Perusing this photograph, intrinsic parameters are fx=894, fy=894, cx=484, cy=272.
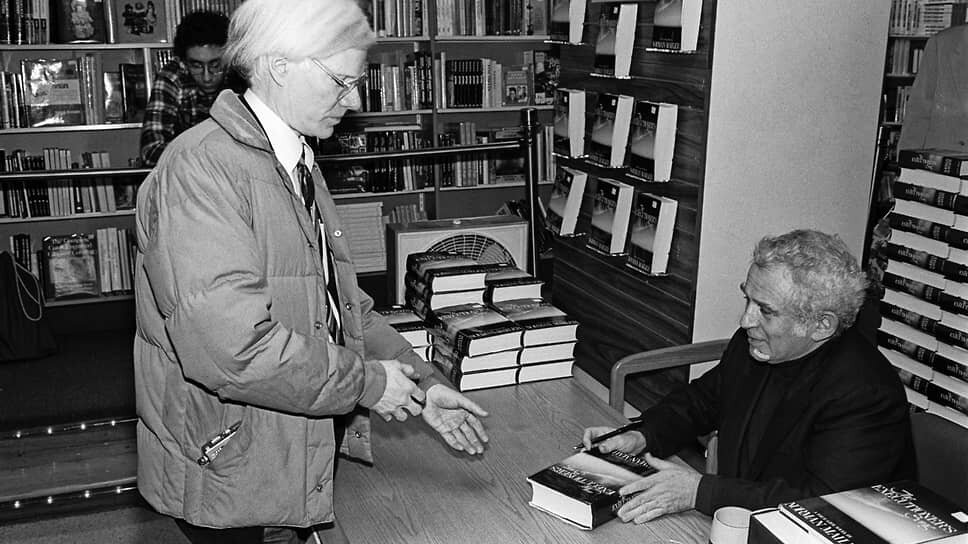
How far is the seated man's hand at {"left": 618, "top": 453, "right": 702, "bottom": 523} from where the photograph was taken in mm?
1532

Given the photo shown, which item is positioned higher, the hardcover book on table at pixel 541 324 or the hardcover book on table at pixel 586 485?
the hardcover book on table at pixel 541 324

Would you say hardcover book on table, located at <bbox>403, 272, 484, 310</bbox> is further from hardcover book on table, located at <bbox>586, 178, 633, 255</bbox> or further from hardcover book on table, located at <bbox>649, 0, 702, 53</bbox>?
hardcover book on table, located at <bbox>649, 0, 702, 53</bbox>

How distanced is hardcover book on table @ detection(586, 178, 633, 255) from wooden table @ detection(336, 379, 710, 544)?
2.19ft

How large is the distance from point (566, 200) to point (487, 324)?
859 millimetres

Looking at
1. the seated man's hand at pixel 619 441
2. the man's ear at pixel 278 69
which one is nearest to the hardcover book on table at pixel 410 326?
the seated man's hand at pixel 619 441

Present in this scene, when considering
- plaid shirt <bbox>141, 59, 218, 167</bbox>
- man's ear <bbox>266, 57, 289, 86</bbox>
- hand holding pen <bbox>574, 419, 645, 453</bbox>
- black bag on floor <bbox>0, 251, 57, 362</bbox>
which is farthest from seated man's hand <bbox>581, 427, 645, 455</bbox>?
black bag on floor <bbox>0, 251, 57, 362</bbox>

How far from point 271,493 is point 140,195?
0.52 meters

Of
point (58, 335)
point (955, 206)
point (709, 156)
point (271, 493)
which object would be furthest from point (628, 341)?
point (58, 335)

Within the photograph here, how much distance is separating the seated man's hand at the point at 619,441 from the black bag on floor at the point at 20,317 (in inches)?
142

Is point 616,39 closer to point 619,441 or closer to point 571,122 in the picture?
point 571,122

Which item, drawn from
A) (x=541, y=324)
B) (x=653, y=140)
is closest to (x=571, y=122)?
(x=653, y=140)

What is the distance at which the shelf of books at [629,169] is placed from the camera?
2.37 m

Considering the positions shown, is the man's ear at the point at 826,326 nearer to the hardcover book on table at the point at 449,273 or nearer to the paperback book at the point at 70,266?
the hardcover book on table at the point at 449,273

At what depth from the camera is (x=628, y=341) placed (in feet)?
9.06
